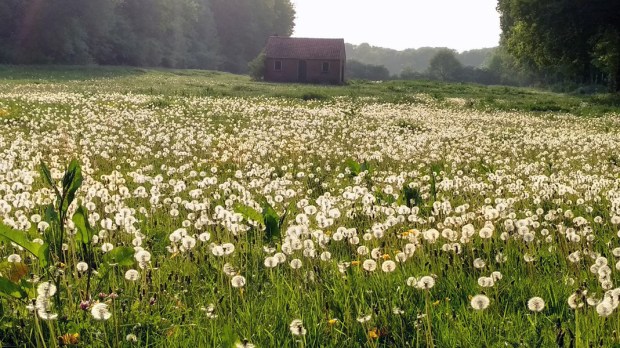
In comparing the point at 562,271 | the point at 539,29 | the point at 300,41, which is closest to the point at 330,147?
the point at 562,271

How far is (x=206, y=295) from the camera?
349cm

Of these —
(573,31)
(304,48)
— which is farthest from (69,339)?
(304,48)

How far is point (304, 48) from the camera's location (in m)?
66.8

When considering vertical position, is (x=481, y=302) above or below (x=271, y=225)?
above

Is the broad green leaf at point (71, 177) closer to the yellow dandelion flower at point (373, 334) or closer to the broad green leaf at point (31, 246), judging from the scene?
the broad green leaf at point (31, 246)

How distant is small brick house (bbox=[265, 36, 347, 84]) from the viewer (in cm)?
6512

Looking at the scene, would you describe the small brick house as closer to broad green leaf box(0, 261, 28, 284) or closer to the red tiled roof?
the red tiled roof

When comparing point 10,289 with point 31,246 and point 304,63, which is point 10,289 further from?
point 304,63

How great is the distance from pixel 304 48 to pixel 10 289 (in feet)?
215

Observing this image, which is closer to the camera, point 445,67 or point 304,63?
point 304,63

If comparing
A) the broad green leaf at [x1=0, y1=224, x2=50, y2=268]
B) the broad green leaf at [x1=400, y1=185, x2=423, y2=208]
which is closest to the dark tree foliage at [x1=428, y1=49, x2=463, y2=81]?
the broad green leaf at [x1=400, y1=185, x2=423, y2=208]

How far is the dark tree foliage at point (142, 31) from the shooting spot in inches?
2451

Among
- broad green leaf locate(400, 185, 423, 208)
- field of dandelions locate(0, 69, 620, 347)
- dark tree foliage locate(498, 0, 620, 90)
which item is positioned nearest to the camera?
field of dandelions locate(0, 69, 620, 347)

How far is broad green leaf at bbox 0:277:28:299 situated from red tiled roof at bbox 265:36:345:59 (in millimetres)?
63662
